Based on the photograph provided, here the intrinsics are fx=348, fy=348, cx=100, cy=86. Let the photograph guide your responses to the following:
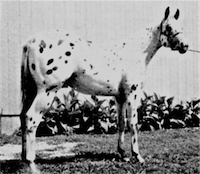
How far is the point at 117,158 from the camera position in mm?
5480

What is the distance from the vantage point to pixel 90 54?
4930 mm

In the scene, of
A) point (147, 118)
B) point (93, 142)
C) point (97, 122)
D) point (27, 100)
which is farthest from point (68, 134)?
point (27, 100)

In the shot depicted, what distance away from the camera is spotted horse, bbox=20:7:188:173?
4508 millimetres

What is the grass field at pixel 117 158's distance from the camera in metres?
Result: 4.79

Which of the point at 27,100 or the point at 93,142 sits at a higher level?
the point at 27,100

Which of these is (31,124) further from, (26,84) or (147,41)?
(147,41)

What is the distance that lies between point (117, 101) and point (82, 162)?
42.3 inches

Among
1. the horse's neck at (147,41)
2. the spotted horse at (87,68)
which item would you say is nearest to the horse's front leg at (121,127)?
the spotted horse at (87,68)

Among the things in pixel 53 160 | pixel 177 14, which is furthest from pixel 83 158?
pixel 177 14

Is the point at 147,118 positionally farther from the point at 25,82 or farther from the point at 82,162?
the point at 25,82

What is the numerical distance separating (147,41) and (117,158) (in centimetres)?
191

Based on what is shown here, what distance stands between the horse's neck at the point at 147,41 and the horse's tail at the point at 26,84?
176 centimetres

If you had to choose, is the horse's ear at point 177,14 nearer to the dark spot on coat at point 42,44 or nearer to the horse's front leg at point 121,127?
the horse's front leg at point 121,127

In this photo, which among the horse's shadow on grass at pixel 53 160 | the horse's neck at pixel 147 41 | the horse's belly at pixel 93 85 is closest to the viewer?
the horse's shadow on grass at pixel 53 160
